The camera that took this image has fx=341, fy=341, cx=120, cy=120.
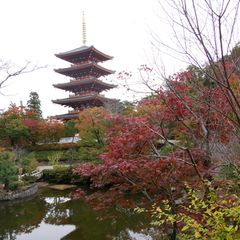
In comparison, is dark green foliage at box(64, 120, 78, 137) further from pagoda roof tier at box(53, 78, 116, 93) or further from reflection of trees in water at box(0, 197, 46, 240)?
reflection of trees in water at box(0, 197, 46, 240)

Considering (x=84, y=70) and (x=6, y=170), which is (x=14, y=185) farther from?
(x=84, y=70)

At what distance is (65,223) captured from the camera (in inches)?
366

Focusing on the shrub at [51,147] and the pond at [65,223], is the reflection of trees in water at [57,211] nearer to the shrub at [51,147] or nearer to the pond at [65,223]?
the pond at [65,223]

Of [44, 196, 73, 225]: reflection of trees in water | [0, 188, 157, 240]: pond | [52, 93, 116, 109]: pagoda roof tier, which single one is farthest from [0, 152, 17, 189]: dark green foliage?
[52, 93, 116, 109]: pagoda roof tier

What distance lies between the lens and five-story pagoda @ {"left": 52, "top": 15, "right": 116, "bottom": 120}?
28656 millimetres

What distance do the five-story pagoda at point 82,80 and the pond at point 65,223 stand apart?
16.8 meters

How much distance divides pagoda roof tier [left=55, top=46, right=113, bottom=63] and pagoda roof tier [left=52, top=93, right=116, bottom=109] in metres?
3.58

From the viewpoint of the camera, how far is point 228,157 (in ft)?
12.1

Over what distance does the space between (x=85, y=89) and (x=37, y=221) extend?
2056 centimetres

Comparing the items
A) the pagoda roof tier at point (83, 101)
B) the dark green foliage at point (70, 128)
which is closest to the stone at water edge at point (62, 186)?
the dark green foliage at point (70, 128)

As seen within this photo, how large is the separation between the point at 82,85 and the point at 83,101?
1.59 meters

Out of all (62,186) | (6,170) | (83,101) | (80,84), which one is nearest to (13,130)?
(83,101)

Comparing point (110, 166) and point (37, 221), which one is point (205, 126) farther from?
point (37, 221)

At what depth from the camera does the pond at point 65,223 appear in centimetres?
795
